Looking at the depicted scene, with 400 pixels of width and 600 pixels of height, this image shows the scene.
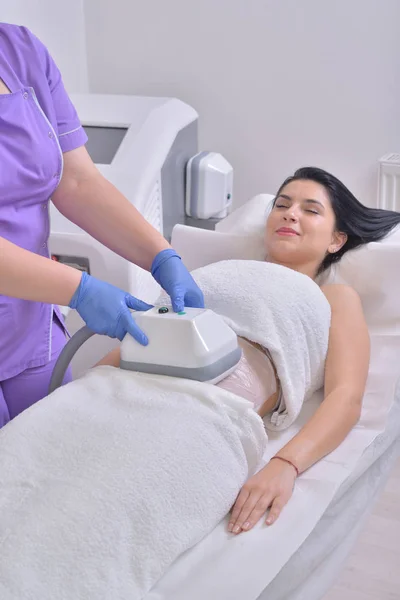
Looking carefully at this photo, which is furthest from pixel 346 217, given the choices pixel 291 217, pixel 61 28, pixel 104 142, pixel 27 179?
pixel 61 28

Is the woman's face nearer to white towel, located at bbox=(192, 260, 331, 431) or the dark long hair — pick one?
the dark long hair

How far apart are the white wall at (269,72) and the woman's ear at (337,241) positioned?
0.62m

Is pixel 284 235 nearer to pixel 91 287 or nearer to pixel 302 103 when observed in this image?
pixel 91 287

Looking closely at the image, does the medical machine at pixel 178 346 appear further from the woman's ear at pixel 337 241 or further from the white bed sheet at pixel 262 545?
the woman's ear at pixel 337 241

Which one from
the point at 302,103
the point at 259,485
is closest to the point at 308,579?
the point at 259,485

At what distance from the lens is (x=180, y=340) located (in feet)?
4.15

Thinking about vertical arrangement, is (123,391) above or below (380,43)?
below

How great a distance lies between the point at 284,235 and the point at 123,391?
2.25ft

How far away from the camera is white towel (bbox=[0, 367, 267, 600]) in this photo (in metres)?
0.98

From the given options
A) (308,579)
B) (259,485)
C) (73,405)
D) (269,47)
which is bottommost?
(308,579)

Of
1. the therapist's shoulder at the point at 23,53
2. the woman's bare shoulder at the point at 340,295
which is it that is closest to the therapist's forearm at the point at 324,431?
the woman's bare shoulder at the point at 340,295

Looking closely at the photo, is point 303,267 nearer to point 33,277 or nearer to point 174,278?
point 174,278

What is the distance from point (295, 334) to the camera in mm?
1513

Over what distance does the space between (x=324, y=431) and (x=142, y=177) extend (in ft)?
3.01
